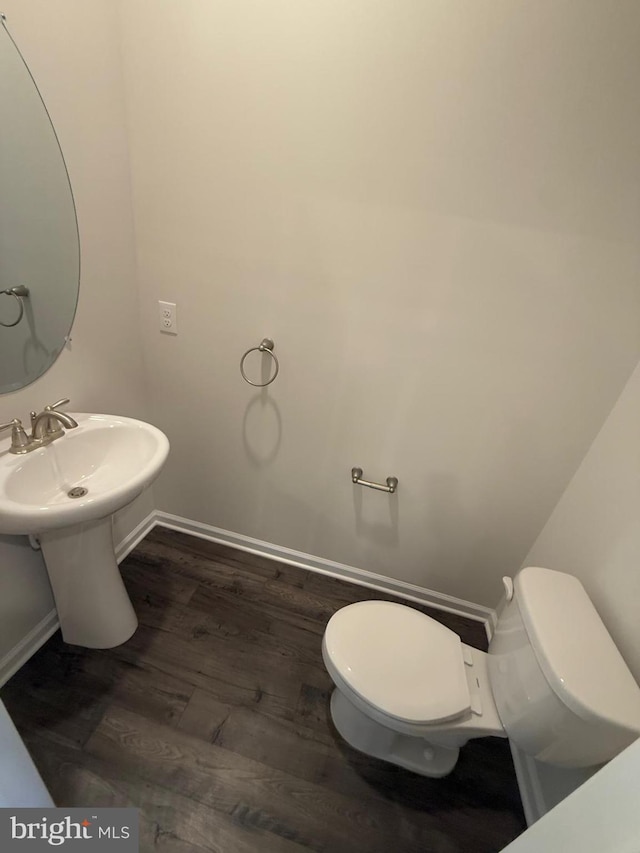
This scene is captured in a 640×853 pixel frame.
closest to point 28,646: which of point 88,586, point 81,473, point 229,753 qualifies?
point 88,586

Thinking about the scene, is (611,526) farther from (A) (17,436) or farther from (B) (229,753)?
(A) (17,436)

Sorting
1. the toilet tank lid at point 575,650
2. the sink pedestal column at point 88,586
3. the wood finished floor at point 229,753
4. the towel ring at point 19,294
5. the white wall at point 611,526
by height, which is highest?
the towel ring at point 19,294

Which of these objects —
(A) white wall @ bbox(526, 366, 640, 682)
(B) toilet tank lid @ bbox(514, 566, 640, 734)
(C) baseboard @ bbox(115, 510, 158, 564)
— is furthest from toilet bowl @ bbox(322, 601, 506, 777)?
(C) baseboard @ bbox(115, 510, 158, 564)

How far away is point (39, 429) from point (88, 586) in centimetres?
Result: 56

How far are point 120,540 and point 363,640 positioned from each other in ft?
3.91

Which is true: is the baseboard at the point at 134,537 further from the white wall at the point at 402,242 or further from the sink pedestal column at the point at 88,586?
the white wall at the point at 402,242

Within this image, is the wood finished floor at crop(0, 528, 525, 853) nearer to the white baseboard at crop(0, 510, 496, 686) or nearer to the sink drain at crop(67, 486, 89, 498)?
the white baseboard at crop(0, 510, 496, 686)

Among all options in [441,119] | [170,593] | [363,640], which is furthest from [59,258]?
[363,640]

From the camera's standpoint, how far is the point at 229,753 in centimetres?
124

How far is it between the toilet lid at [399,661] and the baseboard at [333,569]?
1.82ft

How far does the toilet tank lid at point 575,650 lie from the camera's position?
2.77 ft

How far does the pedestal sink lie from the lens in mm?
1059

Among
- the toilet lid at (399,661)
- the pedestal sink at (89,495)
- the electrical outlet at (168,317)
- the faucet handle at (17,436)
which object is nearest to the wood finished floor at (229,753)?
the pedestal sink at (89,495)

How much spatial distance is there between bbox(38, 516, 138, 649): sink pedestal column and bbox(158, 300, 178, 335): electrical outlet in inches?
28.3
